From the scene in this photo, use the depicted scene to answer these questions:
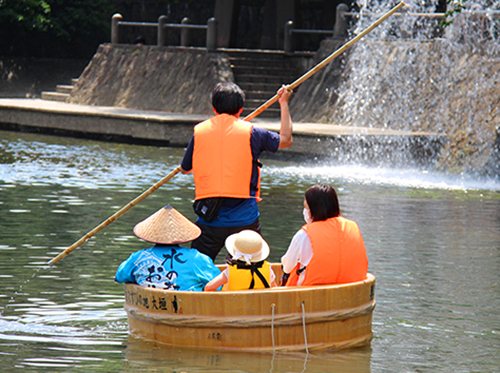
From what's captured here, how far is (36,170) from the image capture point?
16578mm

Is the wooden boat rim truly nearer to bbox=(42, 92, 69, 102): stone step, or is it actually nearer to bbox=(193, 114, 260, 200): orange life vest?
bbox=(193, 114, 260, 200): orange life vest

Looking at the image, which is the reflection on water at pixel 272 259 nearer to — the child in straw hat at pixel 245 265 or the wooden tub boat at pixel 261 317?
the wooden tub boat at pixel 261 317

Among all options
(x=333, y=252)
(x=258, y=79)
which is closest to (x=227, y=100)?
(x=333, y=252)

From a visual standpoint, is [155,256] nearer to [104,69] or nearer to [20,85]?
[104,69]

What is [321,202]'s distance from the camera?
20.9ft

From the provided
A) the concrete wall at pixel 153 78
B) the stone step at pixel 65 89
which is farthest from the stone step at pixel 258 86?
the stone step at pixel 65 89

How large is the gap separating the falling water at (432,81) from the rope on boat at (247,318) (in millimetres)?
12731

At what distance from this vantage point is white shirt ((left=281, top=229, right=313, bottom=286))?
→ 6.34 metres

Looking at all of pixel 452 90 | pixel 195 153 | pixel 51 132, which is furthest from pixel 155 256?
pixel 51 132

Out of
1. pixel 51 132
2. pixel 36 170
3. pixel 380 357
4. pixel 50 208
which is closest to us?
pixel 380 357

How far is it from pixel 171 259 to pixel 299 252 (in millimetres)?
822

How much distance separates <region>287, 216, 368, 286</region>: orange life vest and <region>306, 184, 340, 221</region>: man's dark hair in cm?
5

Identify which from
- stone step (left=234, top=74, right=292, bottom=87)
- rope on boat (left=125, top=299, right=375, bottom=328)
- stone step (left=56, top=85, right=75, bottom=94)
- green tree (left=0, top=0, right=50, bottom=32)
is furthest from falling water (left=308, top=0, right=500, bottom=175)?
green tree (left=0, top=0, right=50, bottom=32)

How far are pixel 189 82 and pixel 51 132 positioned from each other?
3918 mm
